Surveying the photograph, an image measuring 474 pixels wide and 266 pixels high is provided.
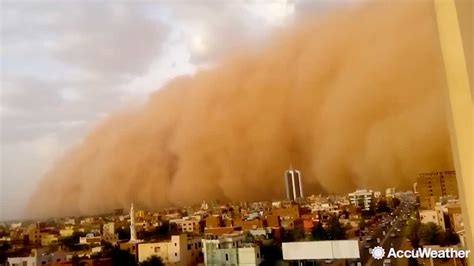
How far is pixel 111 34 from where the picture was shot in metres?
2.22

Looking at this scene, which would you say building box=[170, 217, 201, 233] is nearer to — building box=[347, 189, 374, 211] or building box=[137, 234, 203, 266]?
building box=[137, 234, 203, 266]

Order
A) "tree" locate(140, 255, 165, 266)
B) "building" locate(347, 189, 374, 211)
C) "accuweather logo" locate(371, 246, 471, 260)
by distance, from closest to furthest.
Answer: "accuweather logo" locate(371, 246, 471, 260)
"building" locate(347, 189, 374, 211)
"tree" locate(140, 255, 165, 266)

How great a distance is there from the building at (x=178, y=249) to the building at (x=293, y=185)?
49 centimetres

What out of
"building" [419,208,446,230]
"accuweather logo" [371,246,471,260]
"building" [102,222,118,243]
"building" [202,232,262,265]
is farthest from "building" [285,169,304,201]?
"building" [102,222,118,243]

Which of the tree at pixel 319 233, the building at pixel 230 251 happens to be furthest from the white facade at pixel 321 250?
the building at pixel 230 251

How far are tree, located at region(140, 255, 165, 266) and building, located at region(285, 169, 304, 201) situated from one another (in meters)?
0.69

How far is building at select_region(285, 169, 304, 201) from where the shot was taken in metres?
1.95

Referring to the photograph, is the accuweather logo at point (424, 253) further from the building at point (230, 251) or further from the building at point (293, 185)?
the building at point (230, 251)

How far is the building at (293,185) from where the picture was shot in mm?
1952

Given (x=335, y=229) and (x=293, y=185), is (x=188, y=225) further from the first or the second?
(x=335, y=229)

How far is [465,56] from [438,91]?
182mm

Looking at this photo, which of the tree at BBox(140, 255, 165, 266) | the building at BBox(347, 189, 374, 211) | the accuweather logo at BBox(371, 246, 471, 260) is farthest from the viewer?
the tree at BBox(140, 255, 165, 266)

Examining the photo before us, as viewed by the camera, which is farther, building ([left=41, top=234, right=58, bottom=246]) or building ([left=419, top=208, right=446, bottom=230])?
building ([left=41, top=234, right=58, bottom=246])

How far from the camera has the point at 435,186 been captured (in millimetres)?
1833
